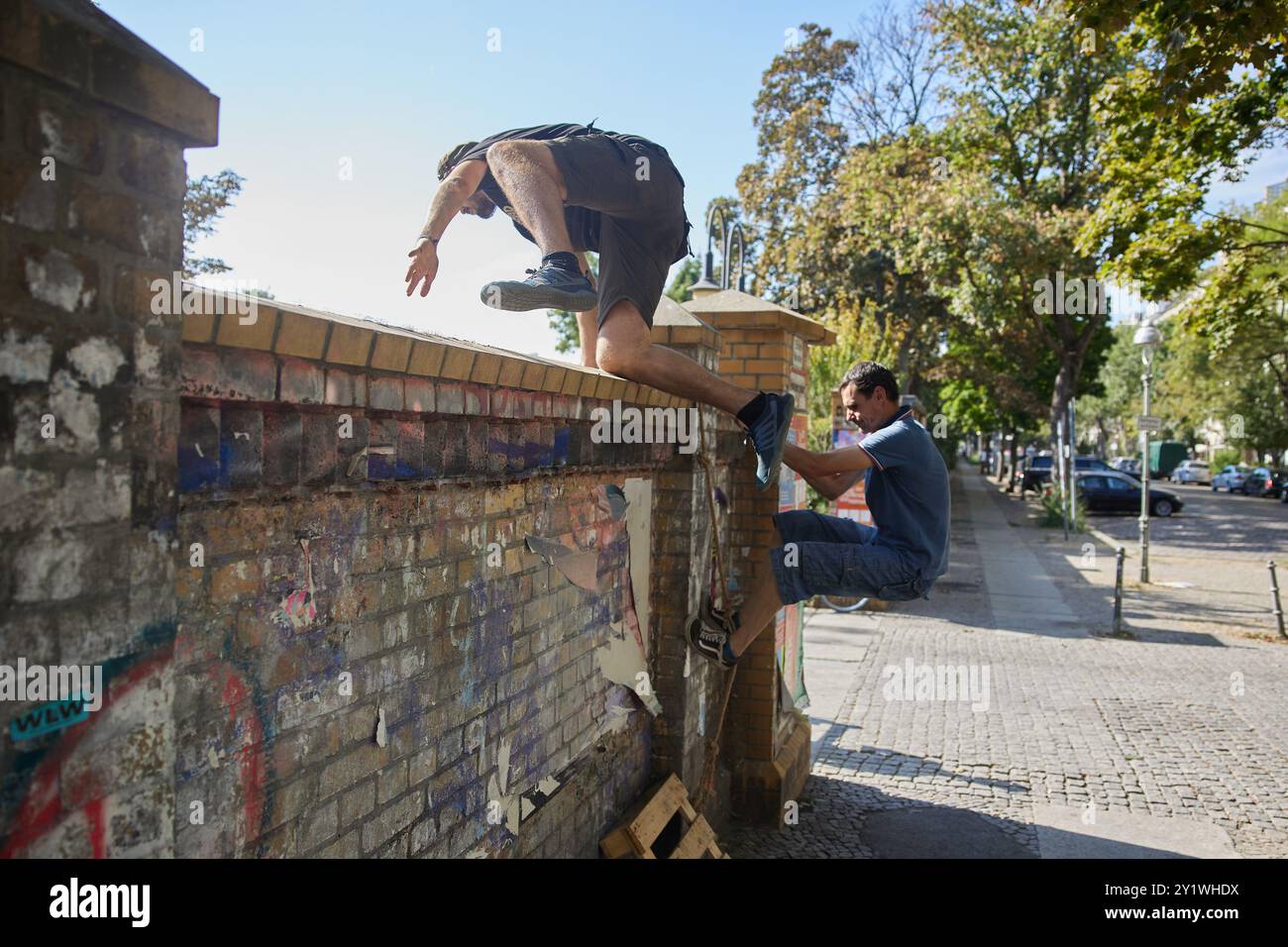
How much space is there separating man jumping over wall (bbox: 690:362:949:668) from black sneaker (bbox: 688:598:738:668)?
0.81 feet

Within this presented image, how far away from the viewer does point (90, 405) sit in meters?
1.54

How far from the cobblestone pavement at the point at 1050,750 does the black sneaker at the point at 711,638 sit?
157cm

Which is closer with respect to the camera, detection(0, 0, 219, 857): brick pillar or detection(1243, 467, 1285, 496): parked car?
detection(0, 0, 219, 857): brick pillar

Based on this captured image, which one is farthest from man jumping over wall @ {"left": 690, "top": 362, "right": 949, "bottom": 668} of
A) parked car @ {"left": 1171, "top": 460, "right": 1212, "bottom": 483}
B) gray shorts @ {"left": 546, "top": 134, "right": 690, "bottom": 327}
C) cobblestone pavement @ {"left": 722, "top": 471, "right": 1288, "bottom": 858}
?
parked car @ {"left": 1171, "top": 460, "right": 1212, "bottom": 483}

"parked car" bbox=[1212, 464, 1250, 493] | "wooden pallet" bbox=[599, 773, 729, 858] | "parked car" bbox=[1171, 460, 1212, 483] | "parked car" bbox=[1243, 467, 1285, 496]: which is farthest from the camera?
"parked car" bbox=[1171, 460, 1212, 483]

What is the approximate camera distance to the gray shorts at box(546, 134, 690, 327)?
3805 mm

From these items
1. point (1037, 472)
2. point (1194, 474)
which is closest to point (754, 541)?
point (1037, 472)

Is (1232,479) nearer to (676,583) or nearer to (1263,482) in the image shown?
(1263,482)

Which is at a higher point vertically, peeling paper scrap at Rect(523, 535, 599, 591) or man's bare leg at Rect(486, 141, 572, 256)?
man's bare leg at Rect(486, 141, 572, 256)

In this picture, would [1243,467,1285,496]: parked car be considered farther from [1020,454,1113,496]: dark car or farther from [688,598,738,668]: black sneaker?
[688,598,738,668]: black sneaker

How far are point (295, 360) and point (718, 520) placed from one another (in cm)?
374

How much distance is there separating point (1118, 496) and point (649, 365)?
30.3 m

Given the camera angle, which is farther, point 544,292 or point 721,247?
point 721,247
